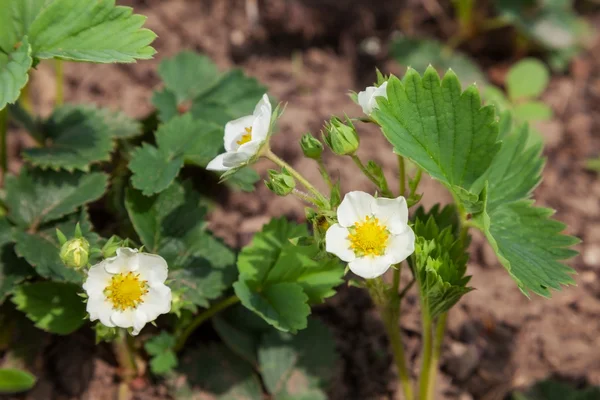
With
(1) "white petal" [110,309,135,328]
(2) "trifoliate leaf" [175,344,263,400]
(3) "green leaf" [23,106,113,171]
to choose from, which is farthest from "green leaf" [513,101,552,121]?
(1) "white petal" [110,309,135,328]

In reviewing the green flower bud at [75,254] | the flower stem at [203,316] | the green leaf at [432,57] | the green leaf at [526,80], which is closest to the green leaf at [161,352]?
the flower stem at [203,316]

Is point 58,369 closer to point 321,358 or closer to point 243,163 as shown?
point 321,358

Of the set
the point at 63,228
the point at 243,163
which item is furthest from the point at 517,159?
the point at 63,228

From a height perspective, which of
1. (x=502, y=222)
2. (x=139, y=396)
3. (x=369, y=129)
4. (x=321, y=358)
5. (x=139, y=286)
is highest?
(x=502, y=222)

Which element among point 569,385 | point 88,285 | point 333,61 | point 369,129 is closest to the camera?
point 88,285

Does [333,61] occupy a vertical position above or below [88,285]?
below
